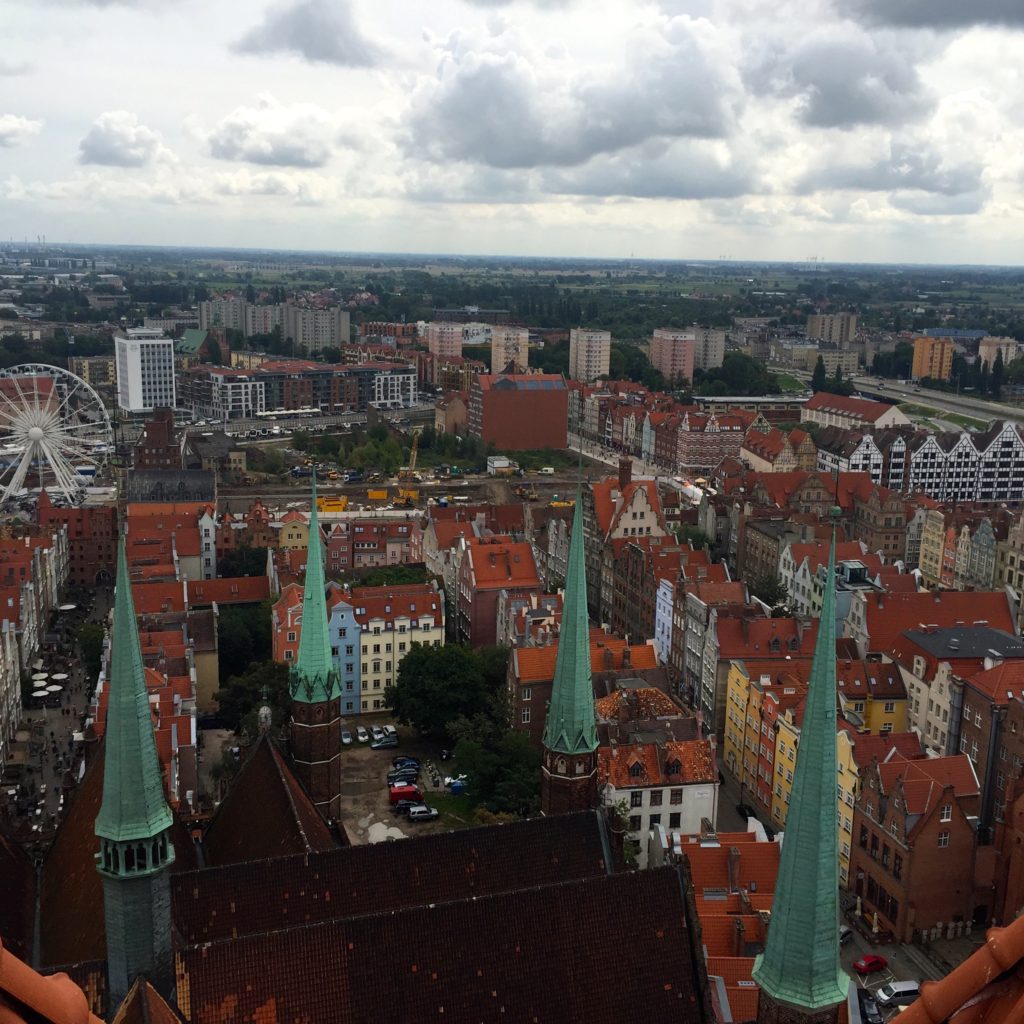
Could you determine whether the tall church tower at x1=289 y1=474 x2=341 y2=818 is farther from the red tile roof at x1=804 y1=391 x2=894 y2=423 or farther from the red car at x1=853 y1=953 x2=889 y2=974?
the red tile roof at x1=804 y1=391 x2=894 y2=423

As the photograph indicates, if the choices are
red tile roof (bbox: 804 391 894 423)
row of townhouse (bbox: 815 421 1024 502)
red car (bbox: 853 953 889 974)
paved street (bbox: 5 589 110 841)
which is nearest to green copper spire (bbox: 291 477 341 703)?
paved street (bbox: 5 589 110 841)

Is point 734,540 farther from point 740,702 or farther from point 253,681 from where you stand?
point 253,681

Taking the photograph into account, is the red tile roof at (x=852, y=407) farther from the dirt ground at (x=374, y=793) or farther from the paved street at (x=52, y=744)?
Answer: the paved street at (x=52, y=744)

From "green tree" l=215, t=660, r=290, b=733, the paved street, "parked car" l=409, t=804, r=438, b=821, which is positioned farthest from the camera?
"green tree" l=215, t=660, r=290, b=733

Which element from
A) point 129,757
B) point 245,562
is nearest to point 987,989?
point 129,757

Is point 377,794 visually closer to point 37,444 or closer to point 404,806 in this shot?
point 404,806

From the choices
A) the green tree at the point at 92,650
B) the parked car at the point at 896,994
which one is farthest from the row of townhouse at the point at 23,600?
the parked car at the point at 896,994

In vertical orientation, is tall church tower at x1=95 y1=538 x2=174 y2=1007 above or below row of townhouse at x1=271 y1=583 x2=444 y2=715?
above
